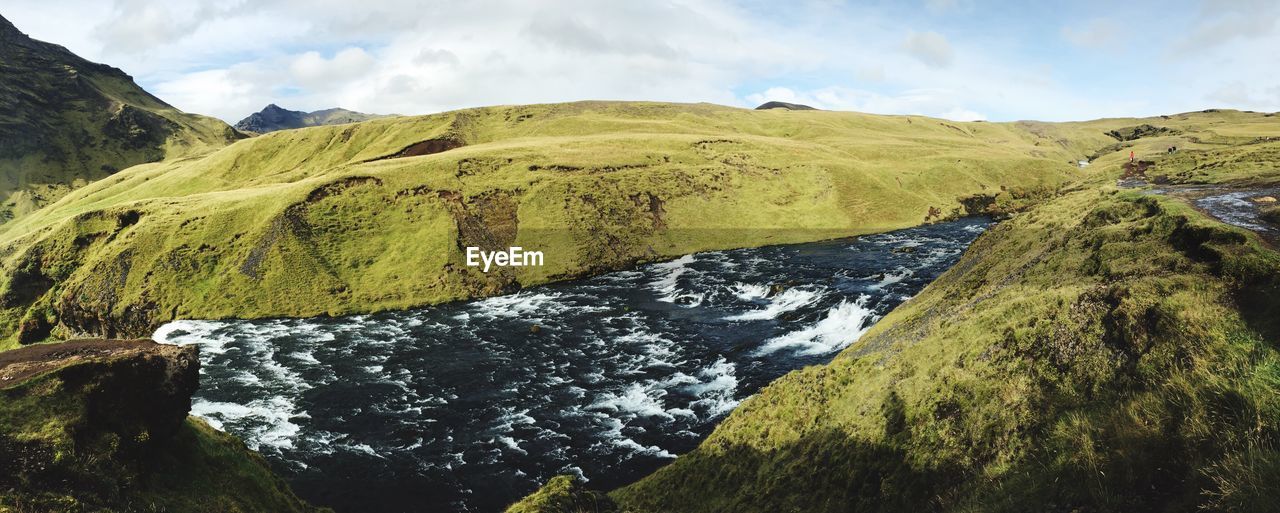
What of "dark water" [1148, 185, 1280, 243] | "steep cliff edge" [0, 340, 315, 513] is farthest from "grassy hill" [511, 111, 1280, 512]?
"steep cliff edge" [0, 340, 315, 513]

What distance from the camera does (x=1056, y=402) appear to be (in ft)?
37.0

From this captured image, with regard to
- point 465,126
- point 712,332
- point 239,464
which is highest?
point 465,126

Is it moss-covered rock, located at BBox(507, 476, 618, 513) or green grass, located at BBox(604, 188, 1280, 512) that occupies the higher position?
green grass, located at BBox(604, 188, 1280, 512)

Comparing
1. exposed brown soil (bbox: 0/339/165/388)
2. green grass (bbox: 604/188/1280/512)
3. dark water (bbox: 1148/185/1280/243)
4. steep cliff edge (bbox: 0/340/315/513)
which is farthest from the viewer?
dark water (bbox: 1148/185/1280/243)

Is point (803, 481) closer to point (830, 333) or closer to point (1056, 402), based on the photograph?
point (1056, 402)

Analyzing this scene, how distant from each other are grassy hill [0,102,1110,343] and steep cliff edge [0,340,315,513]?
157 feet

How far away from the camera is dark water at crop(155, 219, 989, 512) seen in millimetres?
29656

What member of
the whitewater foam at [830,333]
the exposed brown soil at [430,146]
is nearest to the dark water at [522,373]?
the whitewater foam at [830,333]

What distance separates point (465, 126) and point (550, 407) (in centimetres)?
12865

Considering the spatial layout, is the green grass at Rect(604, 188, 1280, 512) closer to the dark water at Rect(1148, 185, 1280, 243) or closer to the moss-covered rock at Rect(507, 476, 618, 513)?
the dark water at Rect(1148, 185, 1280, 243)

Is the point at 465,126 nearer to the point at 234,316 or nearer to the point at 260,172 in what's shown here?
the point at 260,172

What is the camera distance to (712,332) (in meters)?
46.5

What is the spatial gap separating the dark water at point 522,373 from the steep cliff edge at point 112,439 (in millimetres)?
13650

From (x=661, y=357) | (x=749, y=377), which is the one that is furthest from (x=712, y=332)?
(x=749, y=377)
